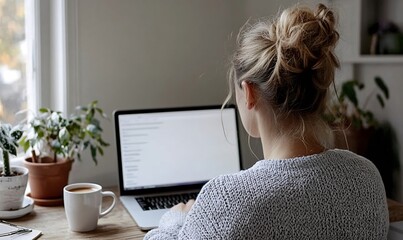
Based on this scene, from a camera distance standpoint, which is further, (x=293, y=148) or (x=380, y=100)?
(x=380, y=100)

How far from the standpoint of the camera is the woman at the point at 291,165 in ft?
3.29

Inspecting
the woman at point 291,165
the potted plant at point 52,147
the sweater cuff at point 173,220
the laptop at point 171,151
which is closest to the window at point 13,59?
the potted plant at point 52,147

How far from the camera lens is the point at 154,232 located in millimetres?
1347

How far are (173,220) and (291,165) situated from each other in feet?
1.44

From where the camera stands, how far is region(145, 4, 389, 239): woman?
39.5 inches

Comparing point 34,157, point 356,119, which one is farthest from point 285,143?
point 356,119

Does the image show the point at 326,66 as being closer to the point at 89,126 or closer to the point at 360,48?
the point at 89,126

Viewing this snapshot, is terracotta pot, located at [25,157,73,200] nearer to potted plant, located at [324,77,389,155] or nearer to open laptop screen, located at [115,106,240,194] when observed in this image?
open laptop screen, located at [115,106,240,194]

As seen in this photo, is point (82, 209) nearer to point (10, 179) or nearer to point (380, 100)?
point (10, 179)

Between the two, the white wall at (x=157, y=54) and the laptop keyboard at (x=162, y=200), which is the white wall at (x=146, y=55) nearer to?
the white wall at (x=157, y=54)

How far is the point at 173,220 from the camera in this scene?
1.39 metres

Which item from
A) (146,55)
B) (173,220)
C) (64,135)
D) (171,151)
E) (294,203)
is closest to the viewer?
(294,203)

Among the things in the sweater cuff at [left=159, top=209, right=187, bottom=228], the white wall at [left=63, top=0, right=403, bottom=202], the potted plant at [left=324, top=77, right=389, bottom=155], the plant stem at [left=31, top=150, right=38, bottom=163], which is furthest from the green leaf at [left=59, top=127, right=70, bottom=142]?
the potted plant at [left=324, top=77, right=389, bottom=155]

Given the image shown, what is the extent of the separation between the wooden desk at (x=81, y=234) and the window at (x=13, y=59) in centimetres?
39
